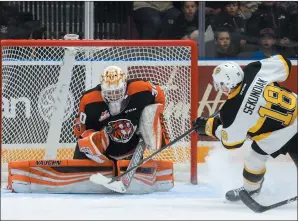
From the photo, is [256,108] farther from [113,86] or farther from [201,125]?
[113,86]

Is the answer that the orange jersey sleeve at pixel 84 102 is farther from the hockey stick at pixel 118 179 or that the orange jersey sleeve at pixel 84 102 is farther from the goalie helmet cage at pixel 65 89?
the goalie helmet cage at pixel 65 89

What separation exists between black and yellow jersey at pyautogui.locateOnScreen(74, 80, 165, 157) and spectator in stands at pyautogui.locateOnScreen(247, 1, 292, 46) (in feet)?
6.02

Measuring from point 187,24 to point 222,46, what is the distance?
0.29m

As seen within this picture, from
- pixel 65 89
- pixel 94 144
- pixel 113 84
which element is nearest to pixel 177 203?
pixel 94 144

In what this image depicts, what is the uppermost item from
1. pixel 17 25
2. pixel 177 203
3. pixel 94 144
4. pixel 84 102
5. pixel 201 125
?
pixel 17 25

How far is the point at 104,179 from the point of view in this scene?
5348 mm

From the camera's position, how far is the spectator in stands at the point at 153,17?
700cm

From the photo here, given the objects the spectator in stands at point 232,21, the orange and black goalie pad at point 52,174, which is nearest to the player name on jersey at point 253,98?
the orange and black goalie pad at point 52,174

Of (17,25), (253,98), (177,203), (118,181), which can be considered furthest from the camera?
(17,25)

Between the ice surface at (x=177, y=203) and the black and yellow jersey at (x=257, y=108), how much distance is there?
0.37 m

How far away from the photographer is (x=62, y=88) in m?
5.98

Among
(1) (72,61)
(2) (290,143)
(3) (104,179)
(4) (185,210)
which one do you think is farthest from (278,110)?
(1) (72,61)

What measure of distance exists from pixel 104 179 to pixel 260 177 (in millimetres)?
846

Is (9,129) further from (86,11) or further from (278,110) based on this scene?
(278,110)
